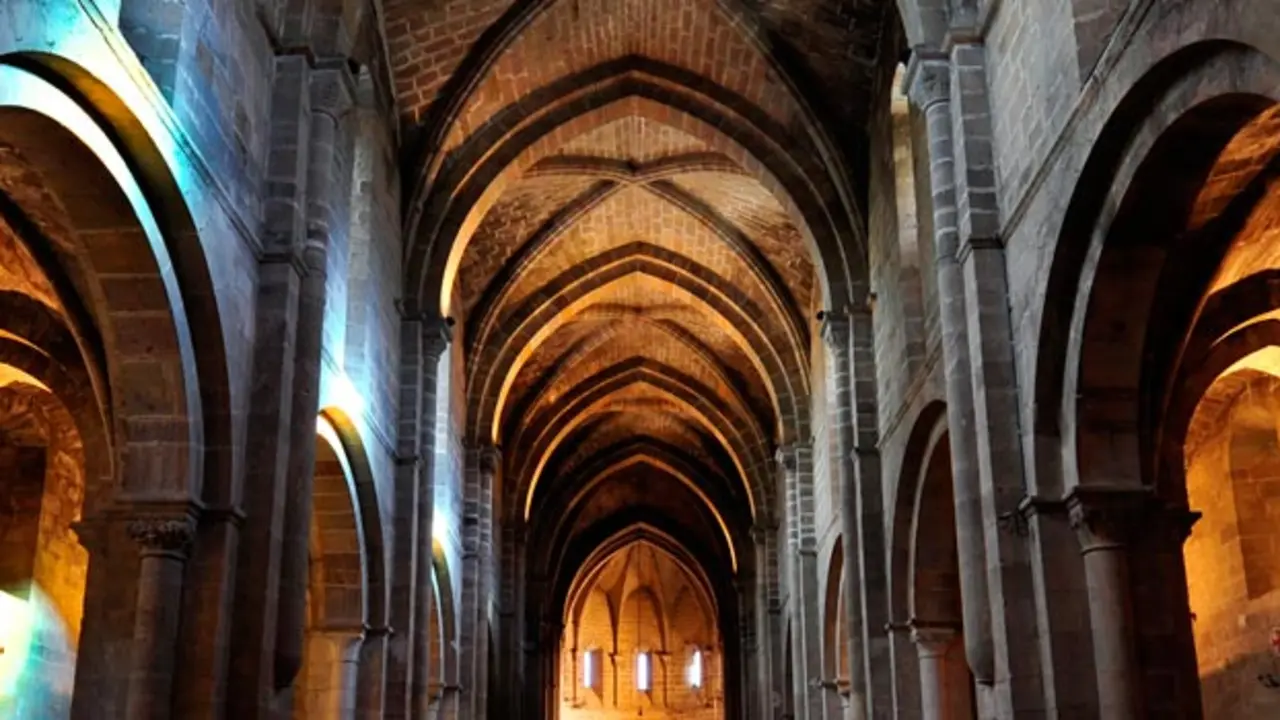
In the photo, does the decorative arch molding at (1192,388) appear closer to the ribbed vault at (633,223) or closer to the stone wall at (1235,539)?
the stone wall at (1235,539)

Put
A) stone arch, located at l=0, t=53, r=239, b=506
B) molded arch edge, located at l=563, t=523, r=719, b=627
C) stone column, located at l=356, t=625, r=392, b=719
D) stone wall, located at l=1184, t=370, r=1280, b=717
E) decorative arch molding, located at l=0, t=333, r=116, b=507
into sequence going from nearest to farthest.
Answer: stone arch, located at l=0, t=53, r=239, b=506, decorative arch molding, located at l=0, t=333, r=116, b=507, stone wall, located at l=1184, t=370, r=1280, b=717, stone column, located at l=356, t=625, r=392, b=719, molded arch edge, located at l=563, t=523, r=719, b=627

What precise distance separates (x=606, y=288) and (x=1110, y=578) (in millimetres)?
16377

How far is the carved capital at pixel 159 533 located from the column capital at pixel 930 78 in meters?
7.08

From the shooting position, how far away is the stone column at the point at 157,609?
1054 centimetres

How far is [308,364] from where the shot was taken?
12.7m

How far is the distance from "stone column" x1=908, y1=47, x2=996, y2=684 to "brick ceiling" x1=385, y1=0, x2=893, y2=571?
4452mm

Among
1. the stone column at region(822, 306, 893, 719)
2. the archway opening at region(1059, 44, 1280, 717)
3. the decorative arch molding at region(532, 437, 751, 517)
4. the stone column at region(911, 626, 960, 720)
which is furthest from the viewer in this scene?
the decorative arch molding at region(532, 437, 751, 517)

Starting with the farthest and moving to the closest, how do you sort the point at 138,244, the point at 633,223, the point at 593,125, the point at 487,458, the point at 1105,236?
the point at 487,458 → the point at 633,223 → the point at 593,125 → the point at 138,244 → the point at 1105,236

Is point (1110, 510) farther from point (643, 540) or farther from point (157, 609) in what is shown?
point (643, 540)

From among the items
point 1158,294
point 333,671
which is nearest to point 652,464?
point 333,671

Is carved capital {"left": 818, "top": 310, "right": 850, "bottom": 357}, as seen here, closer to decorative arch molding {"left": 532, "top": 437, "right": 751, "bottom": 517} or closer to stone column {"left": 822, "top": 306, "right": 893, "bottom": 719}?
stone column {"left": 822, "top": 306, "right": 893, "bottom": 719}

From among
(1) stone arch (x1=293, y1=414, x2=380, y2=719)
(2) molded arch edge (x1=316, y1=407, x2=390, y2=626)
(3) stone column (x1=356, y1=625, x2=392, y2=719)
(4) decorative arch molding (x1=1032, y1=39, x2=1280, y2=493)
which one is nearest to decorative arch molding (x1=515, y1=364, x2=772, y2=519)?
(2) molded arch edge (x1=316, y1=407, x2=390, y2=626)

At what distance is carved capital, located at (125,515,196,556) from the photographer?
1074 centimetres

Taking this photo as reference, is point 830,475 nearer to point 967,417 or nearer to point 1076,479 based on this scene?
point 967,417
